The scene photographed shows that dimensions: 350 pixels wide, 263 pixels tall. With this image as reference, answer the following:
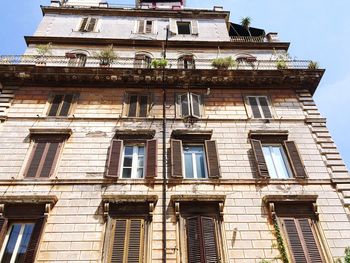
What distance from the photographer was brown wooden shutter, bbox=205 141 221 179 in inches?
469

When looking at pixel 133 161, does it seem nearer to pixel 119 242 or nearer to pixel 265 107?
pixel 119 242

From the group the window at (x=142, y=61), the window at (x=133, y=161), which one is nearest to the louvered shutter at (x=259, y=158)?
the window at (x=133, y=161)

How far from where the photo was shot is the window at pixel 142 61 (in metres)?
17.3

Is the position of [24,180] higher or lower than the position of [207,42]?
lower

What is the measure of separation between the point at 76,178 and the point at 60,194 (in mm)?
787

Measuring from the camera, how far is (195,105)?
1483 centimetres

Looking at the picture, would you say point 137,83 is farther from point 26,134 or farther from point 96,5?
point 96,5

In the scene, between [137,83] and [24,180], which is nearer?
[24,180]

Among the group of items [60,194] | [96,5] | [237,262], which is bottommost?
[237,262]

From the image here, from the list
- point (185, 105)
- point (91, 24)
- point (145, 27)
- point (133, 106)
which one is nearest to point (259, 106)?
point (185, 105)

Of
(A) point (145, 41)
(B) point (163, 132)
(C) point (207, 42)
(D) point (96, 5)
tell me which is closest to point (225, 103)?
(B) point (163, 132)

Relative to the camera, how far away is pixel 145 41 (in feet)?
61.0

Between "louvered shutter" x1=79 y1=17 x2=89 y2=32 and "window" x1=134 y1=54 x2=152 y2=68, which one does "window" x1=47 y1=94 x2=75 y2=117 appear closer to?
"window" x1=134 y1=54 x2=152 y2=68

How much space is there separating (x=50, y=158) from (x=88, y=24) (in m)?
10.7
